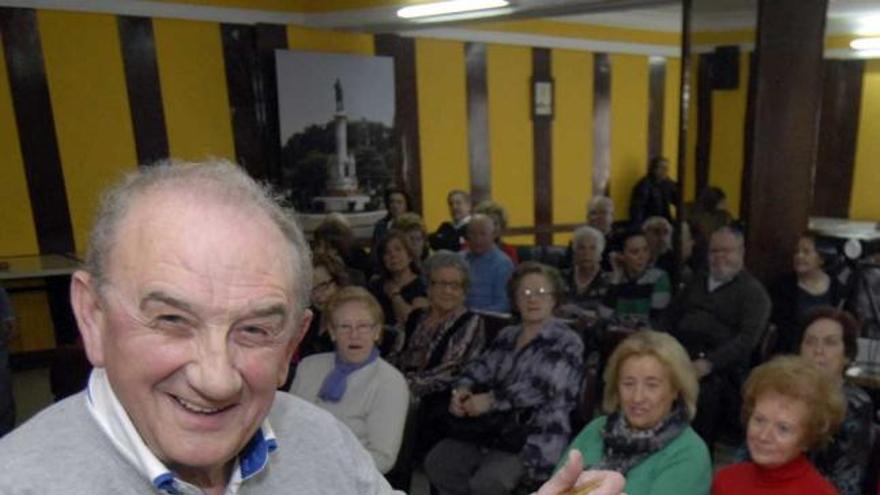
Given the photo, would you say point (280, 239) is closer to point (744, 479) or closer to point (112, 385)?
point (112, 385)

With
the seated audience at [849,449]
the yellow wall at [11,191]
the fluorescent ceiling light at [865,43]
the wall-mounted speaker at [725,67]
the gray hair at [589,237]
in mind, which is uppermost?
the fluorescent ceiling light at [865,43]

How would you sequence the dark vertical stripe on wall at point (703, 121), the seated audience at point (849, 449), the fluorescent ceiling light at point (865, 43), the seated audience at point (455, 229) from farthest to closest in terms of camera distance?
1. the fluorescent ceiling light at point (865, 43)
2. the seated audience at point (455, 229)
3. the dark vertical stripe on wall at point (703, 121)
4. the seated audience at point (849, 449)

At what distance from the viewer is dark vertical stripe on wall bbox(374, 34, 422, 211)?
7191 mm

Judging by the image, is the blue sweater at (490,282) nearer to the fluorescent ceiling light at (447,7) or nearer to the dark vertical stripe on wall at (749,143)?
the dark vertical stripe on wall at (749,143)

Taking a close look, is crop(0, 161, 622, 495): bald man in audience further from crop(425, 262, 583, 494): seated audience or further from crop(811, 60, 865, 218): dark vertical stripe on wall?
crop(811, 60, 865, 218): dark vertical stripe on wall

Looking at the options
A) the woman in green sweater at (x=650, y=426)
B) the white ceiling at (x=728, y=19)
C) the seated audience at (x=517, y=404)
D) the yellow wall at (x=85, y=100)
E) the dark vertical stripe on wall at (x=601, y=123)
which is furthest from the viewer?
the dark vertical stripe on wall at (x=601, y=123)

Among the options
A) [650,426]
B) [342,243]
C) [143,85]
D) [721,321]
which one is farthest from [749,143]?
[143,85]

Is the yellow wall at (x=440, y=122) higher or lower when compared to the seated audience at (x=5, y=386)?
higher

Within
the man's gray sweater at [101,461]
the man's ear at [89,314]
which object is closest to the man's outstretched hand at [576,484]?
the man's gray sweater at [101,461]

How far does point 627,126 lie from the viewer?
923cm

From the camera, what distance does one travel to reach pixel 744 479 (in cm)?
216

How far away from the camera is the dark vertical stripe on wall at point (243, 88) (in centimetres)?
624

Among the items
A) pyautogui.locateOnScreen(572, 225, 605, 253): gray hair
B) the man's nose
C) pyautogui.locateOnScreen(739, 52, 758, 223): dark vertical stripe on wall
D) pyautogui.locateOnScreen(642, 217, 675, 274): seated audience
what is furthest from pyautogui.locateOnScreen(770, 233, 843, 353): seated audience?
the man's nose

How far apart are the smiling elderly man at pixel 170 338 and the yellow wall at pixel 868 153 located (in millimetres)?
10253
